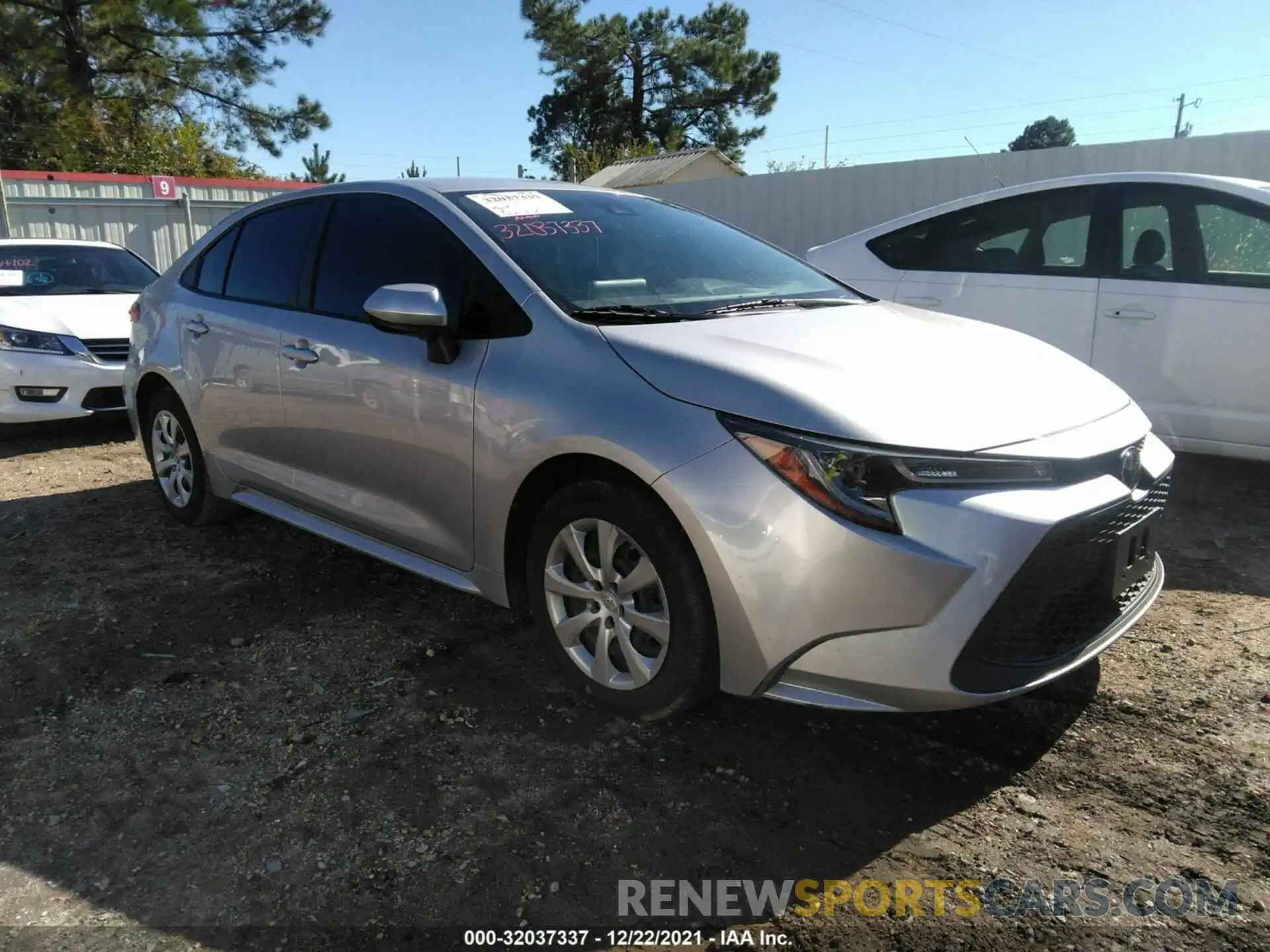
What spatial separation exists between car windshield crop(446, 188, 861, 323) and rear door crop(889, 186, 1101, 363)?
191 centimetres

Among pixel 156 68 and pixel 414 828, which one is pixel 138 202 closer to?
pixel 156 68

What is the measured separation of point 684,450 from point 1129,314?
3.57 metres

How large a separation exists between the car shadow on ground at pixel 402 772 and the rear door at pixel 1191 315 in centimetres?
242

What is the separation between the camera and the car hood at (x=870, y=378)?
2.31m

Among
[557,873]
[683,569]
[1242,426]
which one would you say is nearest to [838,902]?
[557,873]

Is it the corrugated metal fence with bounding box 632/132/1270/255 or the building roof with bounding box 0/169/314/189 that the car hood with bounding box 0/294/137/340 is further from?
the building roof with bounding box 0/169/314/189

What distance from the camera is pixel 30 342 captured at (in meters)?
6.57

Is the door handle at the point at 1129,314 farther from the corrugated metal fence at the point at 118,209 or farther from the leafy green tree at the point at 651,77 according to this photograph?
the leafy green tree at the point at 651,77

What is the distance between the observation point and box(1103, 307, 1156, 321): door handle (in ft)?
15.9

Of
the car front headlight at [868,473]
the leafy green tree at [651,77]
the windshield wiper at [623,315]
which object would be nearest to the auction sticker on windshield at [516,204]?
the windshield wiper at [623,315]

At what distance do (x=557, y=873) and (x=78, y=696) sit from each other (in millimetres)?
1846

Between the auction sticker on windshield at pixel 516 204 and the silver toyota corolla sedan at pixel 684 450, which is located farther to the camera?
the auction sticker on windshield at pixel 516 204

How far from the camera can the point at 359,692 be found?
303cm

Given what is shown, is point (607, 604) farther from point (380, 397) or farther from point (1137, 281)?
point (1137, 281)
